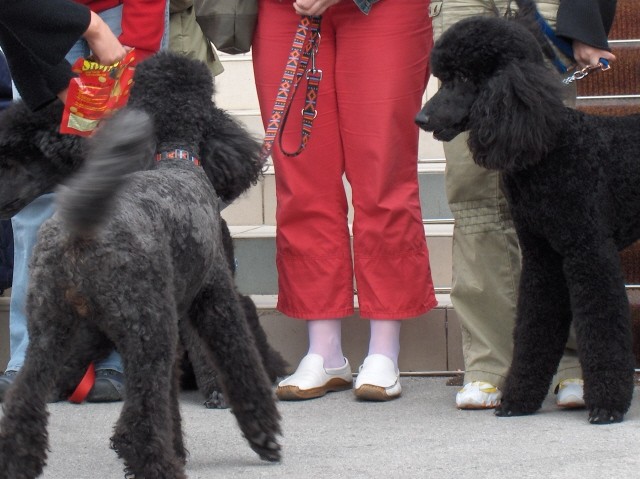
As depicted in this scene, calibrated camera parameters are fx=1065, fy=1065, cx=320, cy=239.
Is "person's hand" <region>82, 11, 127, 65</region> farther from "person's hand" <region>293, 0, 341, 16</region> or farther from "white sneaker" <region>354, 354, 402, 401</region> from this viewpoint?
"white sneaker" <region>354, 354, 402, 401</region>

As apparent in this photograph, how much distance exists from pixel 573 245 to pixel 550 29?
0.76 m

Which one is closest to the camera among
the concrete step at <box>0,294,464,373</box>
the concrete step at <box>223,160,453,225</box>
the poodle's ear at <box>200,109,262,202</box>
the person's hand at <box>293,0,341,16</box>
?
the poodle's ear at <box>200,109,262,202</box>

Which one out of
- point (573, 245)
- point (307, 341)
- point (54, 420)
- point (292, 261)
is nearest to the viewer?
point (573, 245)

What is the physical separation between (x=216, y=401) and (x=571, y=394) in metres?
1.28

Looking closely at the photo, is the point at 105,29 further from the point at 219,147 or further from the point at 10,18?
the point at 219,147

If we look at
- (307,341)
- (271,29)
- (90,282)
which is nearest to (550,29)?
(271,29)

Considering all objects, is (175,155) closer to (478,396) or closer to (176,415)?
(176,415)

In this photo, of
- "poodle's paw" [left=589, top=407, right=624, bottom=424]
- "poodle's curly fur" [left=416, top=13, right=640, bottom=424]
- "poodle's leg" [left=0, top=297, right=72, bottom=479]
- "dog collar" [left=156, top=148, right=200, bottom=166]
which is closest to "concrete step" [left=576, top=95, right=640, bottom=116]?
"poodle's curly fur" [left=416, top=13, right=640, bottom=424]

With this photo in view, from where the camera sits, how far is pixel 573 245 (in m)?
3.45

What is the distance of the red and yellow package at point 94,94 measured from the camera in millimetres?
3131

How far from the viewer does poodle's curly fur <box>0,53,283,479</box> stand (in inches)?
97.0

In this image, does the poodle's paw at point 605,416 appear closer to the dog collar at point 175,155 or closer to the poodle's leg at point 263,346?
the poodle's leg at point 263,346

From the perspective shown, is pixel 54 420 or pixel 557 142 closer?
pixel 557 142

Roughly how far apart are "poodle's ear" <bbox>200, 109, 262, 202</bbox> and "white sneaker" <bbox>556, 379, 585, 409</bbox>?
1.44m
